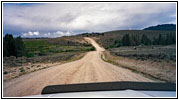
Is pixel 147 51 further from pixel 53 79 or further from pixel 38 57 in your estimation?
pixel 53 79

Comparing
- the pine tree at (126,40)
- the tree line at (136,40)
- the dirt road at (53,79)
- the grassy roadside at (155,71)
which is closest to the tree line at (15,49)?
the dirt road at (53,79)

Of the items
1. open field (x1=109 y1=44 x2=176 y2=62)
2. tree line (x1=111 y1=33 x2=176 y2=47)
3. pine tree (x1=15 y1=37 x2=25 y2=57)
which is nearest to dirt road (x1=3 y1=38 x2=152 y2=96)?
pine tree (x1=15 y1=37 x2=25 y2=57)

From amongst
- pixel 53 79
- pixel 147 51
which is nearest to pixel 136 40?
pixel 147 51

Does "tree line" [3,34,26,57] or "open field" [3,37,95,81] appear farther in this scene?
"tree line" [3,34,26,57]

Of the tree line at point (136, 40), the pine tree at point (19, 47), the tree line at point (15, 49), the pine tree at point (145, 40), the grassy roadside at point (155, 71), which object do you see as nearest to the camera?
the grassy roadside at point (155, 71)

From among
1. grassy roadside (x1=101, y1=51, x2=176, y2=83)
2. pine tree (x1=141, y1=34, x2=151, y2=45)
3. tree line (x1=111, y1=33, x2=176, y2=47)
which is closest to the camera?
grassy roadside (x1=101, y1=51, x2=176, y2=83)

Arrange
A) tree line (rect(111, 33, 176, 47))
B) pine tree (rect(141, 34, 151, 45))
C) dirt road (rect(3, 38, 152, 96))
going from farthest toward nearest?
pine tree (rect(141, 34, 151, 45)) < tree line (rect(111, 33, 176, 47)) < dirt road (rect(3, 38, 152, 96))

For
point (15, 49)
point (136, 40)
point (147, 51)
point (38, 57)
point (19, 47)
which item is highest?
point (136, 40)

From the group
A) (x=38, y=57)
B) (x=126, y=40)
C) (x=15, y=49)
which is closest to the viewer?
(x=15, y=49)

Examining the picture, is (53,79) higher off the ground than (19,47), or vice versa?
(19,47)

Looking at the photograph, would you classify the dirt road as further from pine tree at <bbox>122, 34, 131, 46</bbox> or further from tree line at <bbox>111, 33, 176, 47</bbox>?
tree line at <bbox>111, 33, 176, 47</bbox>

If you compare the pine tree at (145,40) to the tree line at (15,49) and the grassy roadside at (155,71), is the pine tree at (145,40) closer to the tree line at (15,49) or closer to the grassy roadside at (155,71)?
the grassy roadside at (155,71)

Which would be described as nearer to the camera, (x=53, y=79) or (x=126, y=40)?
(x=53, y=79)

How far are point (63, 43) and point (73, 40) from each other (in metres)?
1.80
